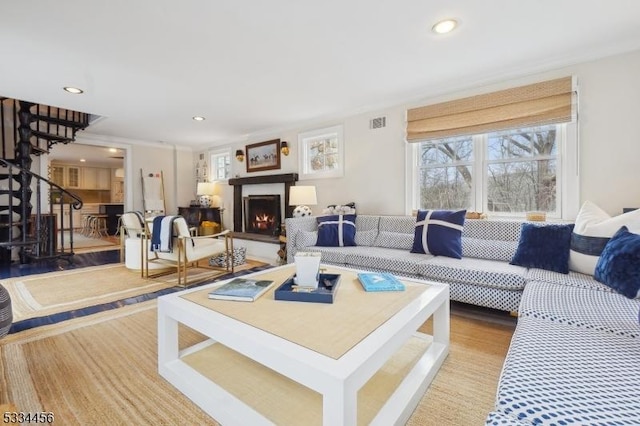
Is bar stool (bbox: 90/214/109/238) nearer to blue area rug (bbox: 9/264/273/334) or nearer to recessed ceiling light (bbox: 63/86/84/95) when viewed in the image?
recessed ceiling light (bbox: 63/86/84/95)

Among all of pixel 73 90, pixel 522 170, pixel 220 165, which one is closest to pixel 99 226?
pixel 220 165

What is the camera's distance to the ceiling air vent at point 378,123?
3875mm

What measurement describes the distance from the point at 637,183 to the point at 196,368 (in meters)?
3.51

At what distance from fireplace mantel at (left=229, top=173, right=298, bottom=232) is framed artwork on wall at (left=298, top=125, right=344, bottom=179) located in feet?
0.71

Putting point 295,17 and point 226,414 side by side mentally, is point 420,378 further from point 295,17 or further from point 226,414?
point 295,17

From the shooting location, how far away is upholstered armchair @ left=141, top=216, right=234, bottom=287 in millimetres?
3436

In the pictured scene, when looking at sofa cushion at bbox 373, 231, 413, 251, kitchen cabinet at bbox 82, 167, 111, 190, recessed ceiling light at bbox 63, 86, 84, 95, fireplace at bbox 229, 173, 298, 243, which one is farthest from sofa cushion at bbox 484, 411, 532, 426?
kitchen cabinet at bbox 82, 167, 111, 190

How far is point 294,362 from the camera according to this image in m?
1.03

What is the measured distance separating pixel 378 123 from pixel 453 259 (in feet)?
6.57

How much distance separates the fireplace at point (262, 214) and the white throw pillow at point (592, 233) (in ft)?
12.4

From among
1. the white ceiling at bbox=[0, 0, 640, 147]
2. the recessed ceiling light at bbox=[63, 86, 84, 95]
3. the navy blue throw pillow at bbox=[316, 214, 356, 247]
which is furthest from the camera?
the navy blue throw pillow at bbox=[316, 214, 356, 247]

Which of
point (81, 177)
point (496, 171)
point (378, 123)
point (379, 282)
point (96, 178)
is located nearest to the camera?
point (379, 282)

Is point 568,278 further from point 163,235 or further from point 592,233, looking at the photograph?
point 163,235

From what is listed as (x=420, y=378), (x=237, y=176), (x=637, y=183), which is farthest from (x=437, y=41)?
(x=237, y=176)
